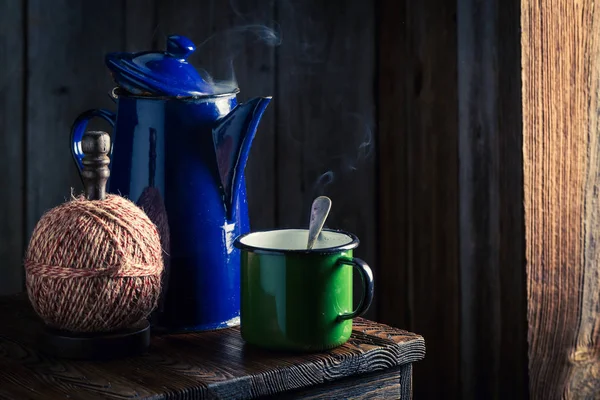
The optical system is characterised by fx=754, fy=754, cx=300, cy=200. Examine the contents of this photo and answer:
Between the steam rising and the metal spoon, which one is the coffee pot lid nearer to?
the metal spoon

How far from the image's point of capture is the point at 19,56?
42.3 inches

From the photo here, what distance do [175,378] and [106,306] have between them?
0.10m

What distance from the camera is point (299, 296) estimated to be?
75 cm

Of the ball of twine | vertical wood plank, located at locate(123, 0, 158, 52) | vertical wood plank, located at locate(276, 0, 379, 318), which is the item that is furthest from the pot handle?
vertical wood plank, located at locate(276, 0, 379, 318)

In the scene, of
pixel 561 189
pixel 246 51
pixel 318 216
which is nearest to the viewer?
pixel 318 216

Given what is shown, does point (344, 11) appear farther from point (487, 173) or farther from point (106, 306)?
point (106, 306)

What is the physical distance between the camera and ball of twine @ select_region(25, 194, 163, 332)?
2.34 ft

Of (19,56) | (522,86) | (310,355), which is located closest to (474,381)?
(522,86)

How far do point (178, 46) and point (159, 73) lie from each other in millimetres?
45

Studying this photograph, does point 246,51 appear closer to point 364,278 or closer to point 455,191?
point 455,191

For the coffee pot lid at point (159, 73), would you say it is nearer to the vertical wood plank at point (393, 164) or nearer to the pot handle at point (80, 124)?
the pot handle at point (80, 124)

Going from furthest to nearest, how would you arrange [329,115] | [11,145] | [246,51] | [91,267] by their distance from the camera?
[329,115]
[246,51]
[11,145]
[91,267]

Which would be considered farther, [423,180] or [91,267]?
[423,180]

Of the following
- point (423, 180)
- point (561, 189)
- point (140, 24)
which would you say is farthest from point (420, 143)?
point (140, 24)
